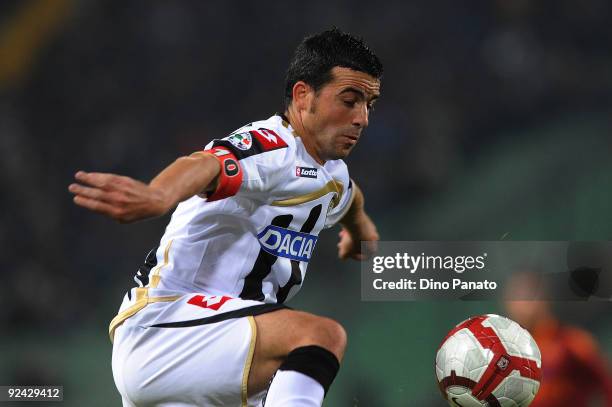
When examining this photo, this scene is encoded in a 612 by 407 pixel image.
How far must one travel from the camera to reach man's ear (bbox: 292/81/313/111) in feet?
10.9

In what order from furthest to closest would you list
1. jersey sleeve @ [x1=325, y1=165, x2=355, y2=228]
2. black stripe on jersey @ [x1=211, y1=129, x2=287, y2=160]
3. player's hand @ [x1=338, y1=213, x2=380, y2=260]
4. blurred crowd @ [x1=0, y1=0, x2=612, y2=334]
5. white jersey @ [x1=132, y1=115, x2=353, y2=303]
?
blurred crowd @ [x1=0, y1=0, x2=612, y2=334]
player's hand @ [x1=338, y1=213, x2=380, y2=260]
jersey sleeve @ [x1=325, y1=165, x2=355, y2=228]
white jersey @ [x1=132, y1=115, x2=353, y2=303]
black stripe on jersey @ [x1=211, y1=129, x2=287, y2=160]

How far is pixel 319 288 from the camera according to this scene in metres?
6.71

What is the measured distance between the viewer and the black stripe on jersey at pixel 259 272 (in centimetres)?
313

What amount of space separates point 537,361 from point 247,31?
5.23 meters

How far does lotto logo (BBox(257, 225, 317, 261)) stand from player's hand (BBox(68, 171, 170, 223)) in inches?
34.3

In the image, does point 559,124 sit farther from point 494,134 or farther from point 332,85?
point 332,85

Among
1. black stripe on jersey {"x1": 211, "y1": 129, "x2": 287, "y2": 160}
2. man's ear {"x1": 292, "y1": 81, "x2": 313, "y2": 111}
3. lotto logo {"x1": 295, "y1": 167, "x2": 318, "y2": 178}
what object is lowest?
black stripe on jersey {"x1": 211, "y1": 129, "x2": 287, "y2": 160}

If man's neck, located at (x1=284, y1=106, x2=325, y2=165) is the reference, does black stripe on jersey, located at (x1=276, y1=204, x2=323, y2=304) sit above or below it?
below

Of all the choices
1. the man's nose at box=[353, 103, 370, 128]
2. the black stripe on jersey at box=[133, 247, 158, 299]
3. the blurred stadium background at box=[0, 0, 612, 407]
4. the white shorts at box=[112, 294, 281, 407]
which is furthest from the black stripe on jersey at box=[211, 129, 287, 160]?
the blurred stadium background at box=[0, 0, 612, 407]

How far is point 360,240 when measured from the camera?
4.43 metres

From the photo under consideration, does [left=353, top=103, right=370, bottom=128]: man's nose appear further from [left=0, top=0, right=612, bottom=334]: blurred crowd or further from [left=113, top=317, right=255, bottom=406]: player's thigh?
[left=0, top=0, right=612, bottom=334]: blurred crowd

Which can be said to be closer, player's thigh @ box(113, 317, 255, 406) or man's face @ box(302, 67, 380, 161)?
player's thigh @ box(113, 317, 255, 406)

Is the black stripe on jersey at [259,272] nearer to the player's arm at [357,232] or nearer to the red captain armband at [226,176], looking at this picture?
the red captain armband at [226,176]

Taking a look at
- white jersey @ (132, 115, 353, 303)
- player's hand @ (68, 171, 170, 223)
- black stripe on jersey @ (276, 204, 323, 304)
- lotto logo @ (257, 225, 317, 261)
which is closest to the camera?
player's hand @ (68, 171, 170, 223)
